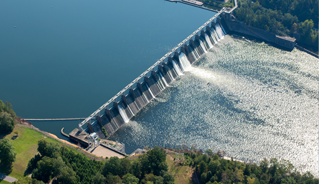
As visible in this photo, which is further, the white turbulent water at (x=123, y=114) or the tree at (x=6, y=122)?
the white turbulent water at (x=123, y=114)

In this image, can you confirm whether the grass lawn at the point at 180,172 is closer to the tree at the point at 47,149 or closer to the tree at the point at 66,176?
the tree at the point at 66,176

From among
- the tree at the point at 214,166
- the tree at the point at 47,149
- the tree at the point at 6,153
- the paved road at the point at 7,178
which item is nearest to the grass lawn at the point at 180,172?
the tree at the point at 214,166

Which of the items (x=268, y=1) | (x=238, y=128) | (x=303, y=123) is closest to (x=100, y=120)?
(x=238, y=128)

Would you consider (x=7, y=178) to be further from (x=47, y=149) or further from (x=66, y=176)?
(x=66, y=176)

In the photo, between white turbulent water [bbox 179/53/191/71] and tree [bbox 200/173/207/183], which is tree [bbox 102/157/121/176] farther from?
white turbulent water [bbox 179/53/191/71]

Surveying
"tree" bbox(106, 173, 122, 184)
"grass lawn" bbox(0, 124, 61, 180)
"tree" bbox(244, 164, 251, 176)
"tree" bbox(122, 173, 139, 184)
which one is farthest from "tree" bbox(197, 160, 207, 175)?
"grass lawn" bbox(0, 124, 61, 180)

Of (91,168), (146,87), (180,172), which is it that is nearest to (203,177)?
(180,172)
